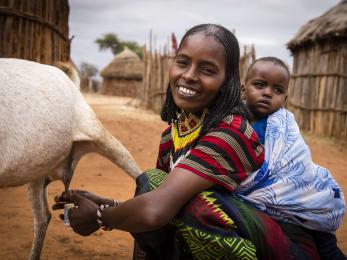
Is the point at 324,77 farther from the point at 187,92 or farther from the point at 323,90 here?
the point at 187,92

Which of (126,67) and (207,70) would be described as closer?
(207,70)

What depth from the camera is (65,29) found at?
509 centimetres

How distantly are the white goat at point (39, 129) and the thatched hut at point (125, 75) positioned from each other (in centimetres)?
2249

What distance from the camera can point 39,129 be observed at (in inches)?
92.5

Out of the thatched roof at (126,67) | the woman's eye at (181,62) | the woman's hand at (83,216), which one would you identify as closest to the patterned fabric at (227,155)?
the woman's eye at (181,62)

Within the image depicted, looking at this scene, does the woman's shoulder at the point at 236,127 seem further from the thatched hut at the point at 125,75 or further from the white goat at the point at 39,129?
the thatched hut at the point at 125,75

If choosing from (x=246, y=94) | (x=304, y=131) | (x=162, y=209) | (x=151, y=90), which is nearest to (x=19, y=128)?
(x=162, y=209)

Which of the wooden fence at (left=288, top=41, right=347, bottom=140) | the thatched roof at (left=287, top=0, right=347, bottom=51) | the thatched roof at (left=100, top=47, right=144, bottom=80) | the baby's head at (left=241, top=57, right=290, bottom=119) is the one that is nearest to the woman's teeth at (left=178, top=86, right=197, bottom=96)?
the baby's head at (left=241, top=57, right=290, bottom=119)

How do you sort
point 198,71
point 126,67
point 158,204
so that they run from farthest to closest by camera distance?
point 126,67 → point 198,71 → point 158,204

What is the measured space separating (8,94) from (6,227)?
1.68 metres

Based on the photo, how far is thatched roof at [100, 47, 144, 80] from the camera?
2542 centimetres

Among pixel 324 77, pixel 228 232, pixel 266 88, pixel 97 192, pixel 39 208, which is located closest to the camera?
pixel 228 232

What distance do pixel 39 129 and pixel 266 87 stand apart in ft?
4.66

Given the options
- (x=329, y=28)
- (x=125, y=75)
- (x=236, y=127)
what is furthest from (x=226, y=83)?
(x=125, y=75)
